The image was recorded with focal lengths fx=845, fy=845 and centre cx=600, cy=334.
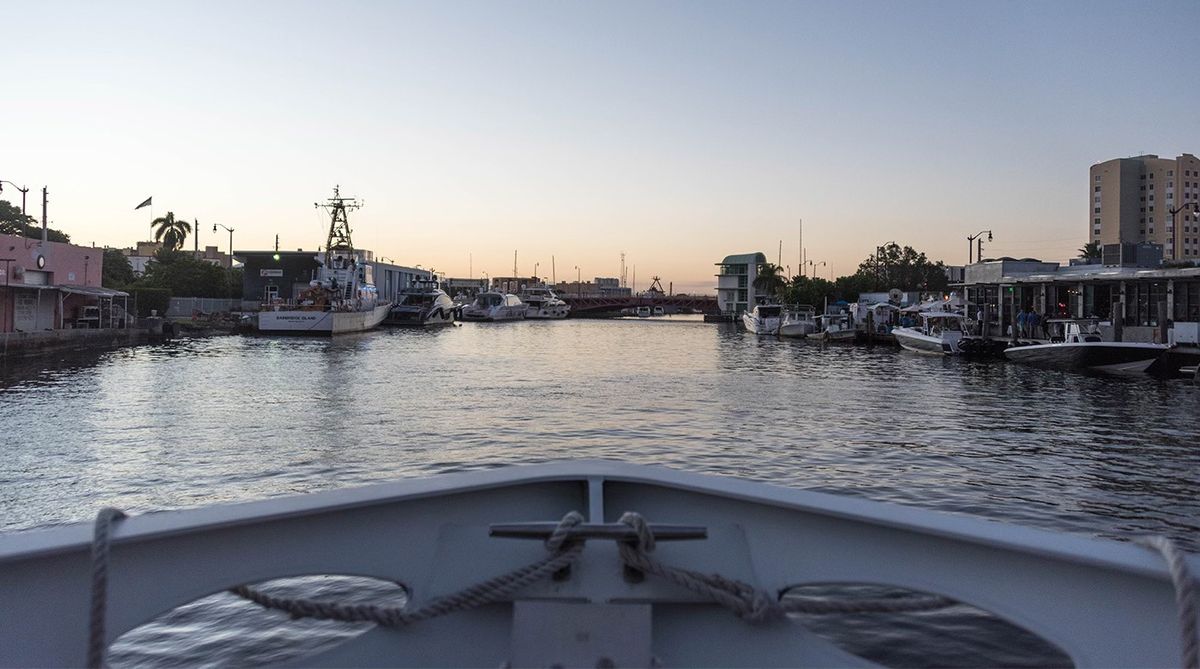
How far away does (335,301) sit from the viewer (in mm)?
58156

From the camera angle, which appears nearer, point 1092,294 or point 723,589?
point 723,589

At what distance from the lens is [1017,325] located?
41281 millimetres

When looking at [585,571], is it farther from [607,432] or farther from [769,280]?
[769,280]

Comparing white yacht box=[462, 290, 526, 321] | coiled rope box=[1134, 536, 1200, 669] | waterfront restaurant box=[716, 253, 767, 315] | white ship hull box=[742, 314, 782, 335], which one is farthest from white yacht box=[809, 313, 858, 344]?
waterfront restaurant box=[716, 253, 767, 315]

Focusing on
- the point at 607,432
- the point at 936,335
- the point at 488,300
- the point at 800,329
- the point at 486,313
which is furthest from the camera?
the point at 488,300

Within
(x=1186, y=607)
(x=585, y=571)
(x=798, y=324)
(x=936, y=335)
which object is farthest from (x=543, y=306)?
(x=1186, y=607)

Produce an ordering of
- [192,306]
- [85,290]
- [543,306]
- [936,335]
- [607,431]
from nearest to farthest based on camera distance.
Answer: [607,431], [85,290], [936,335], [192,306], [543,306]

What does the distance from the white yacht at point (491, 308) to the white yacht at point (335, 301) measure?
789 inches

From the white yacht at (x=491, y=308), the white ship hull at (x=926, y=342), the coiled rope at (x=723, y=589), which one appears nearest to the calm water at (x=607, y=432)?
the white ship hull at (x=926, y=342)

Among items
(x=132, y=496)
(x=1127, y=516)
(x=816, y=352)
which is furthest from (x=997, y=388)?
(x=132, y=496)

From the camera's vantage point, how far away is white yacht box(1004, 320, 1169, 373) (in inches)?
1200

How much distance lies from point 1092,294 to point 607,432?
36.2 metres

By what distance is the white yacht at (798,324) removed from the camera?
62.6 m

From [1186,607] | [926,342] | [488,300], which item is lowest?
[926,342]
